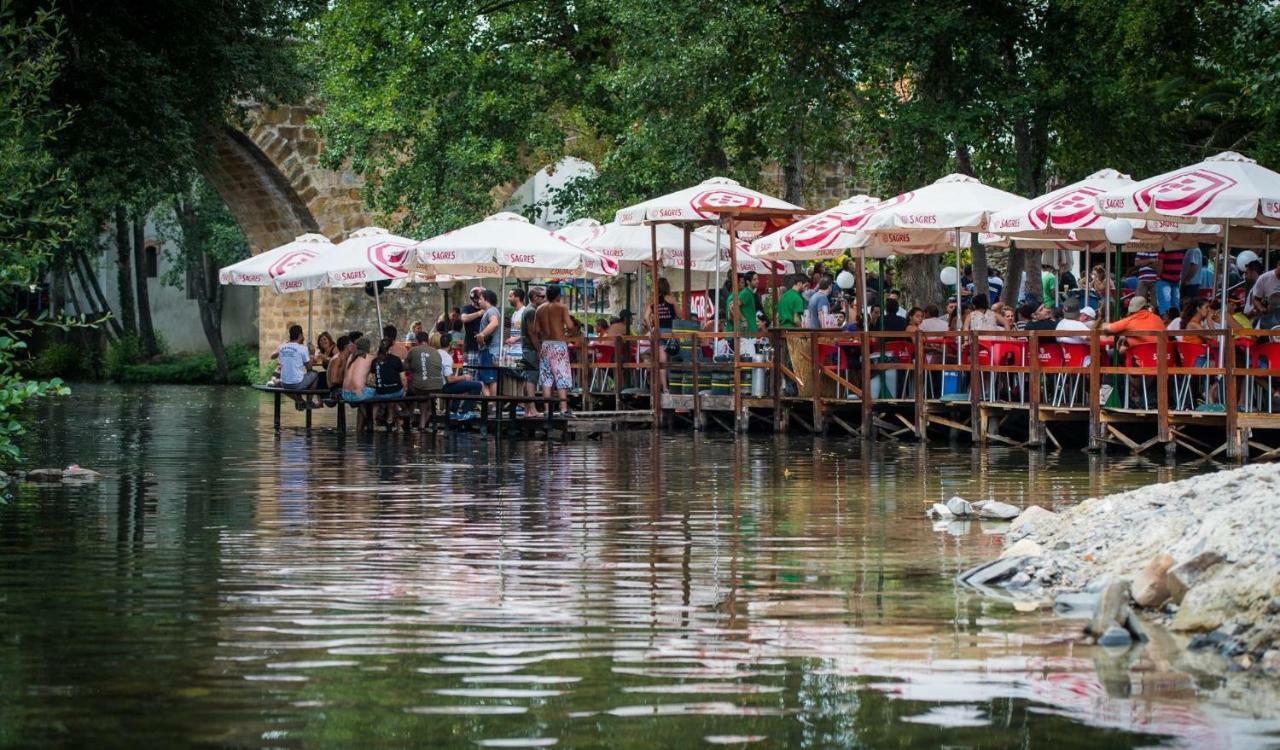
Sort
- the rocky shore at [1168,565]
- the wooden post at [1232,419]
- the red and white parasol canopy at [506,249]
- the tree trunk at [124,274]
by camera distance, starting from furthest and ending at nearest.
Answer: the tree trunk at [124,274]
the red and white parasol canopy at [506,249]
the wooden post at [1232,419]
the rocky shore at [1168,565]

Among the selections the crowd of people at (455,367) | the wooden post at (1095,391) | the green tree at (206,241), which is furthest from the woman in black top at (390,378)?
the green tree at (206,241)

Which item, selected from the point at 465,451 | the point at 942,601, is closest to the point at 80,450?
the point at 465,451

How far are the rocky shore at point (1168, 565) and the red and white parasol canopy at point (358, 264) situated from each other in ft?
53.6

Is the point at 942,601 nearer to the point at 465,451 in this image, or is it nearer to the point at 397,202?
the point at 465,451

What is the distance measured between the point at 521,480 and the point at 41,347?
41.2 m

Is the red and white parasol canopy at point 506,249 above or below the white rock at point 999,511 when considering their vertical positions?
above

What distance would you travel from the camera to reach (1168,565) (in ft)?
27.8

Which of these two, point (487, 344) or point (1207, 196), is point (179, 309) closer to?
point (487, 344)

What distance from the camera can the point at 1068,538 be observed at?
9938 millimetres

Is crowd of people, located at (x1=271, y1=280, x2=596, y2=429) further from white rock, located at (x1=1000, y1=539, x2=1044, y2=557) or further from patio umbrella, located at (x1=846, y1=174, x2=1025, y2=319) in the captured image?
white rock, located at (x1=1000, y1=539, x2=1044, y2=557)

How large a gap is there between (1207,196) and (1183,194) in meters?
0.20

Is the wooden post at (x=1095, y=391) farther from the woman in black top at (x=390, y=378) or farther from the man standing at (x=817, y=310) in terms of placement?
the man standing at (x=817, y=310)

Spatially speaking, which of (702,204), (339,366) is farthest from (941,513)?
(339,366)

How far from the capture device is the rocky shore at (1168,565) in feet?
24.3
